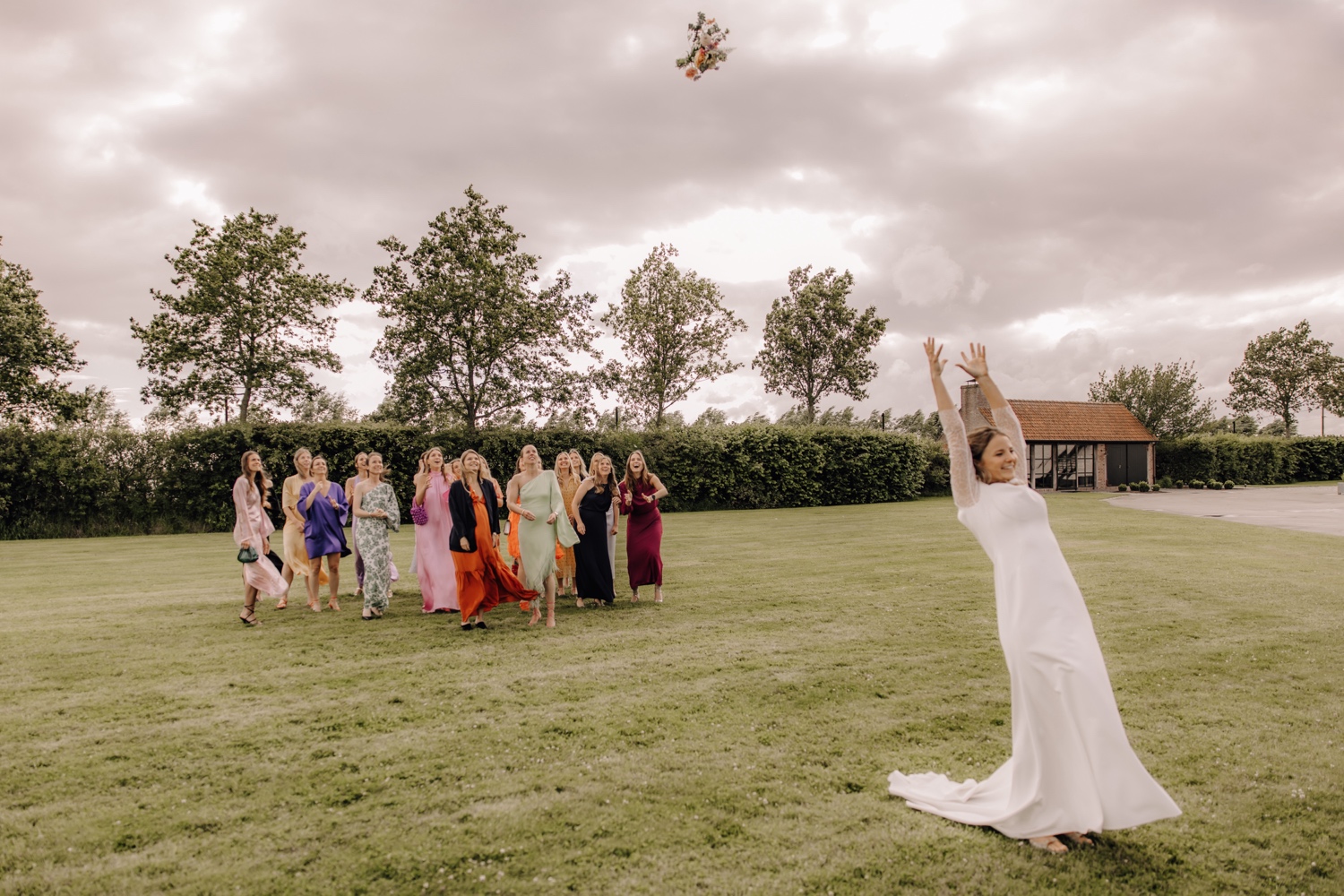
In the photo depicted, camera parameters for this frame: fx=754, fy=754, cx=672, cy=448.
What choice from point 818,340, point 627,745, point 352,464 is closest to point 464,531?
point 627,745

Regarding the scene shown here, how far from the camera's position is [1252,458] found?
50.8 m

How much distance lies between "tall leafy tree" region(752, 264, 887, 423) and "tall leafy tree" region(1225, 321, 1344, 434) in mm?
47131

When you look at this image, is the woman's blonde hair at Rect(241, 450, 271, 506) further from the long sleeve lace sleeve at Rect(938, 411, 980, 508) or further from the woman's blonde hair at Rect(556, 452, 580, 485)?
the long sleeve lace sleeve at Rect(938, 411, 980, 508)

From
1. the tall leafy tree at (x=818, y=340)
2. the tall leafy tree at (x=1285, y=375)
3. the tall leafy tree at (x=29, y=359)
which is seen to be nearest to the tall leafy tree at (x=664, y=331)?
the tall leafy tree at (x=818, y=340)

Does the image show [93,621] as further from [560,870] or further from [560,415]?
[560,415]

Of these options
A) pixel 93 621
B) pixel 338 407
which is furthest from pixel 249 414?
pixel 338 407

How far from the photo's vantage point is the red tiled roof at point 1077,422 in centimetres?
4738

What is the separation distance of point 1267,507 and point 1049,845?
101ft

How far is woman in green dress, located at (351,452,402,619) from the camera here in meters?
9.75

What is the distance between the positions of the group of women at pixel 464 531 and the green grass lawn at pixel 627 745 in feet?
1.68

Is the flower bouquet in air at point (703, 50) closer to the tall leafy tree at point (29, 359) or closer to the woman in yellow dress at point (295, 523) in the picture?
the woman in yellow dress at point (295, 523)

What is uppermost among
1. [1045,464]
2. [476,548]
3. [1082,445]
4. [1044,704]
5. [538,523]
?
[1082,445]

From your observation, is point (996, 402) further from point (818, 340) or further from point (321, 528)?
point (818, 340)

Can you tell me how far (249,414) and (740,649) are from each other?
33.7 metres
